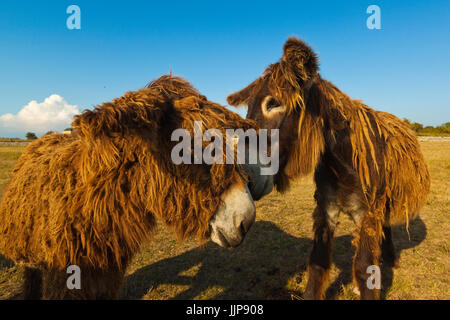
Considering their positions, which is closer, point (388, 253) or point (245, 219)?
point (245, 219)

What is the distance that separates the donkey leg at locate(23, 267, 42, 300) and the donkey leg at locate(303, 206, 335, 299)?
3.22m

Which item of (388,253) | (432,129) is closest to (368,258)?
(388,253)

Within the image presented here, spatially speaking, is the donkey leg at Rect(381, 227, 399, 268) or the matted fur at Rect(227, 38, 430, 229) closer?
the matted fur at Rect(227, 38, 430, 229)

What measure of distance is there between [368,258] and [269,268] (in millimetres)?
2007

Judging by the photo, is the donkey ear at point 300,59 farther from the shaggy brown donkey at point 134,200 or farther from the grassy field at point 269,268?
the grassy field at point 269,268

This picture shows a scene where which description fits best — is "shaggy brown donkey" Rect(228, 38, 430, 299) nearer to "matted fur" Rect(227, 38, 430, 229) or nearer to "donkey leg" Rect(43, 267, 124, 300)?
"matted fur" Rect(227, 38, 430, 229)

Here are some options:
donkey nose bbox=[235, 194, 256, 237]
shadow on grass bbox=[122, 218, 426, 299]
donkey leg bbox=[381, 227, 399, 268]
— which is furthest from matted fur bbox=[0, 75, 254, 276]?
donkey leg bbox=[381, 227, 399, 268]

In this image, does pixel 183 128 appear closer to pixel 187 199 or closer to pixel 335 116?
pixel 187 199

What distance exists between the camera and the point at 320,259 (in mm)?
2986

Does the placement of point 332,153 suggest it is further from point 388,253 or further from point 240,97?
point 388,253

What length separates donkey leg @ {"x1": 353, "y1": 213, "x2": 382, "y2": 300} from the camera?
2.49m

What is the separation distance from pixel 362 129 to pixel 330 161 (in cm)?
50

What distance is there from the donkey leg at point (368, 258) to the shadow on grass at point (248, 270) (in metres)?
1.03

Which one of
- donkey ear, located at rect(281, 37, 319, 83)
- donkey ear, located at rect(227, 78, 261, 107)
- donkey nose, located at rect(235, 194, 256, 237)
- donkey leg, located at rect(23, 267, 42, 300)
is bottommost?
donkey leg, located at rect(23, 267, 42, 300)
